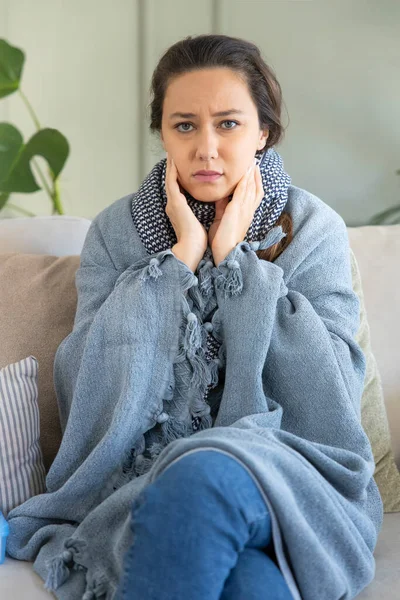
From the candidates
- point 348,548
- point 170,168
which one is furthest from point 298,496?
point 170,168

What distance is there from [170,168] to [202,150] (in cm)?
14

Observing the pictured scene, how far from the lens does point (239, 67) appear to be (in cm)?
174

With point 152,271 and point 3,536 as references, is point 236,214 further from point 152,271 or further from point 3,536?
point 3,536

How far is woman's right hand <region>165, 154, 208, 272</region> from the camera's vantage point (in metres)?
1.68

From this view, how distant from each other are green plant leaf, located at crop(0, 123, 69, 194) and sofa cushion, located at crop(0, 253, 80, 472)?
1034 mm

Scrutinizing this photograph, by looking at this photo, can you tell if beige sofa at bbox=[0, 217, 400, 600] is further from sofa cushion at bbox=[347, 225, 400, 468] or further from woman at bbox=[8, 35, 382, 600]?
woman at bbox=[8, 35, 382, 600]

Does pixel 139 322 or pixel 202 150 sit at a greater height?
pixel 202 150

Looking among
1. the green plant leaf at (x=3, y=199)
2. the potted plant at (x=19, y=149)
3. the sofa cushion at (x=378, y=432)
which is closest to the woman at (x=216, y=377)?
the sofa cushion at (x=378, y=432)

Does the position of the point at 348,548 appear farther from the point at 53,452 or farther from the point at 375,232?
the point at 375,232

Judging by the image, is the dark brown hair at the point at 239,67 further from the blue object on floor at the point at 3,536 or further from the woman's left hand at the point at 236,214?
the blue object on floor at the point at 3,536

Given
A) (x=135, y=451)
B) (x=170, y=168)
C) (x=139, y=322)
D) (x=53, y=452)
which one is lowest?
(x=53, y=452)

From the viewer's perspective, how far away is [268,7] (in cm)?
327

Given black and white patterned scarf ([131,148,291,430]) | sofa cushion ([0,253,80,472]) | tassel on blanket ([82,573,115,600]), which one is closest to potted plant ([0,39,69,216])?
sofa cushion ([0,253,80,472])

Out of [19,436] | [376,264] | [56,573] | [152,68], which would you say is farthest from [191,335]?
[152,68]
